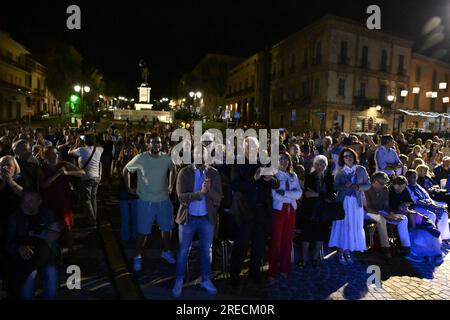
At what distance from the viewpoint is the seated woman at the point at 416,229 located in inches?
241

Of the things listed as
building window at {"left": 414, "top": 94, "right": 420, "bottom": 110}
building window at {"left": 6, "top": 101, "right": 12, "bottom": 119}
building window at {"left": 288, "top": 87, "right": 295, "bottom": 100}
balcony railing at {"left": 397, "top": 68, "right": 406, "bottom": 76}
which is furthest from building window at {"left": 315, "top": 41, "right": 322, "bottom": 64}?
building window at {"left": 6, "top": 101, "right": 12, "bottom": 119}

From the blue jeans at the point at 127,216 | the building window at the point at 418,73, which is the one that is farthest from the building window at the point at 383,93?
the blue jeans at the point at 127,216

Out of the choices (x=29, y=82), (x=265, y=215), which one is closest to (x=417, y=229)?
(x=265, y=215)

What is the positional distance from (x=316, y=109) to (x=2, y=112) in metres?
35.4

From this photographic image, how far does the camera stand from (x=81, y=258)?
580 centimetres

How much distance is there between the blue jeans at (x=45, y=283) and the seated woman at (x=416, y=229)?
5376mm

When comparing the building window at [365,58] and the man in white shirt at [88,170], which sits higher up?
the building window at [365,58]

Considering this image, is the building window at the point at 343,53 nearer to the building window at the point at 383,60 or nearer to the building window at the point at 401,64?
the building window at the point at 383,60

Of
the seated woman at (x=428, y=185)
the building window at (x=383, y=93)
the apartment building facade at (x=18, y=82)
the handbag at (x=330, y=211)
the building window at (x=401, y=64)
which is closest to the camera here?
the handbag at (x=330, y=211)

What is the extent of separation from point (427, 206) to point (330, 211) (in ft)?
7.45

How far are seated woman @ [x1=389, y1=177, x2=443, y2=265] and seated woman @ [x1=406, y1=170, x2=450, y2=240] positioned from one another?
9.6 inches

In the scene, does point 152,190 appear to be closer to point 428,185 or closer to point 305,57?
point 428,185

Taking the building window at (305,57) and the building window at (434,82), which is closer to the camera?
the building window at (305,57)
